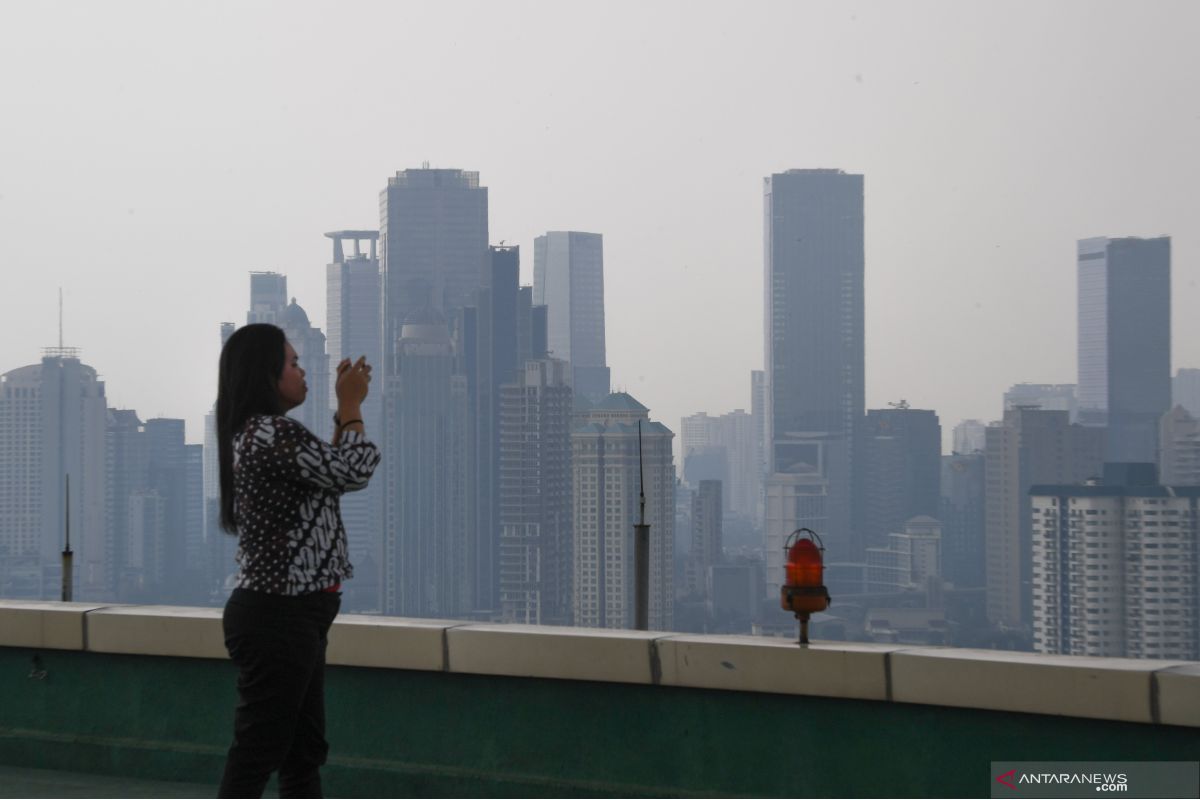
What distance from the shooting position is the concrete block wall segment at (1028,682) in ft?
10.6

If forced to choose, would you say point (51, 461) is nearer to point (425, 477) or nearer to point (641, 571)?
point (425, 477)

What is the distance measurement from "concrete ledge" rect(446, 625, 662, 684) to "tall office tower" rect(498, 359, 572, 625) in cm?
10987

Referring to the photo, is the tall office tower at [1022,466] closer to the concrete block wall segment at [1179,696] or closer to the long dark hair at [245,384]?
the concrete block wall segment at [1179,696]

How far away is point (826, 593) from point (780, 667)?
0.22 meters

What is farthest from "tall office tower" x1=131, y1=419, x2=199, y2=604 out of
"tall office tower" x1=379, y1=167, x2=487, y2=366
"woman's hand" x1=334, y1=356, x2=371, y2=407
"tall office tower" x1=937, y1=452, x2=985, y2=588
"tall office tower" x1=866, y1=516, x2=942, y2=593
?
"woman's hand" x1=334, y1=356, x2=371, y2=407

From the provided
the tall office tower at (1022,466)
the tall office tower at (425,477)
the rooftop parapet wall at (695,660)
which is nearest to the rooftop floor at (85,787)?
the rooftop parapet wall at (695,660)

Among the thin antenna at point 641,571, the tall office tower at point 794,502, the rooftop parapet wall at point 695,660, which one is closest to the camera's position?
the rooftop parapet wall at point 695,660

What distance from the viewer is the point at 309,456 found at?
289 centimetres

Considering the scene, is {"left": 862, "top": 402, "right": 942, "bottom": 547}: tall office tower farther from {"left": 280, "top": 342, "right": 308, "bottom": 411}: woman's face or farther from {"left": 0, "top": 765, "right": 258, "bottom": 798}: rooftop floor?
{"left": 280, "top": 342, "right": 308, "bottom": 411}: woman's face

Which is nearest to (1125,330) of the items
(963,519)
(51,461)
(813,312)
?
(963,519)

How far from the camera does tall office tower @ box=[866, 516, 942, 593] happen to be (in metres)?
130

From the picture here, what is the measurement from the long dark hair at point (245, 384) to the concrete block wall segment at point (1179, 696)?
2.05 metres

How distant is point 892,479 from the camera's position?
151 metres

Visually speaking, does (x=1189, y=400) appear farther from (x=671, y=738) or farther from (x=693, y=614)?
(x=671, y=738)
